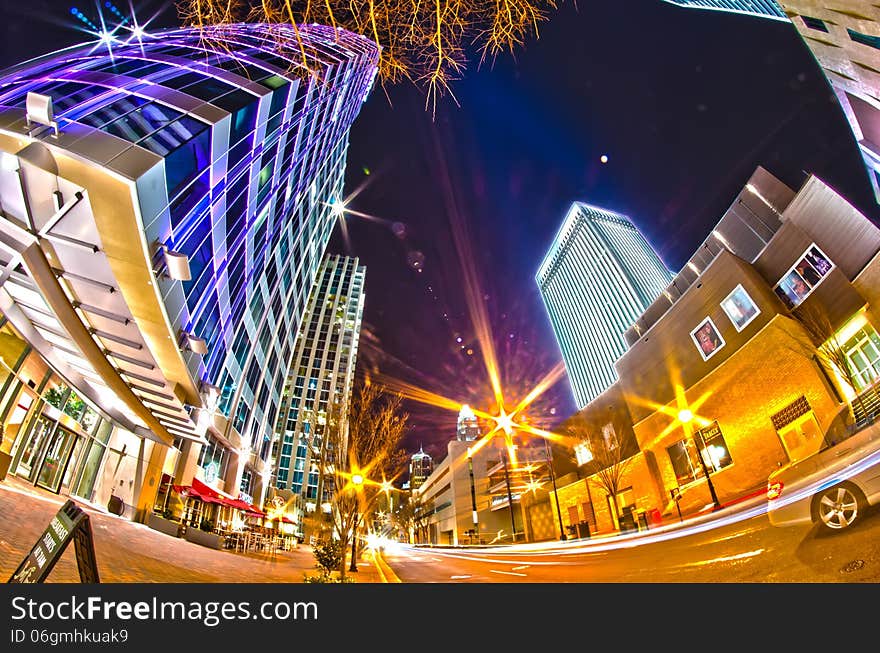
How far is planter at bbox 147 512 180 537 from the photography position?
663 inches

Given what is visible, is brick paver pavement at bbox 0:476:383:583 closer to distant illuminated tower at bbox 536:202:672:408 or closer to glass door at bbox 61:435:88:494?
glass door at bbox 61:435:88:494

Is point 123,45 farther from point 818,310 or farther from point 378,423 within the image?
point 818,310

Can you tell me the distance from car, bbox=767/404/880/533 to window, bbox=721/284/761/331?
17.6m

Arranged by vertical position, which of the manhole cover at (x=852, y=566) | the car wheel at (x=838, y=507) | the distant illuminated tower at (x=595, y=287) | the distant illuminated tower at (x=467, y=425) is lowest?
the manhole cover at (x=852, y=566)

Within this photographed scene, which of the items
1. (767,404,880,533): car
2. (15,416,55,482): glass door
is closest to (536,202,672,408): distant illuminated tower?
(767,404,880,533): car

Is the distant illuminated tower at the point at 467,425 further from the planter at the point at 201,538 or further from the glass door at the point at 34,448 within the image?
the glass door at the point at 34,448

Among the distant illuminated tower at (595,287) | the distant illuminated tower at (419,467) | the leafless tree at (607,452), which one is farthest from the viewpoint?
the distant illuminated tower at (419,467)

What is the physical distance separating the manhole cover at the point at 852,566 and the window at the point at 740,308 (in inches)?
778

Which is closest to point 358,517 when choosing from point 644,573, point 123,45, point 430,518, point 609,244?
point 644,573

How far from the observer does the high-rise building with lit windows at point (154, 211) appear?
293 inches

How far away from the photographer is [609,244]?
3984 inches

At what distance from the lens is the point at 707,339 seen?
→ 23.1 m

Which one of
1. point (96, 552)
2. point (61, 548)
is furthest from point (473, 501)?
point (61, 548)

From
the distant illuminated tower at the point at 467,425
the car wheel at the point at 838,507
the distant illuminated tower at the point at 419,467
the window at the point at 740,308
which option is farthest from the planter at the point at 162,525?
the distant illuminated tower at the point at 419,467
